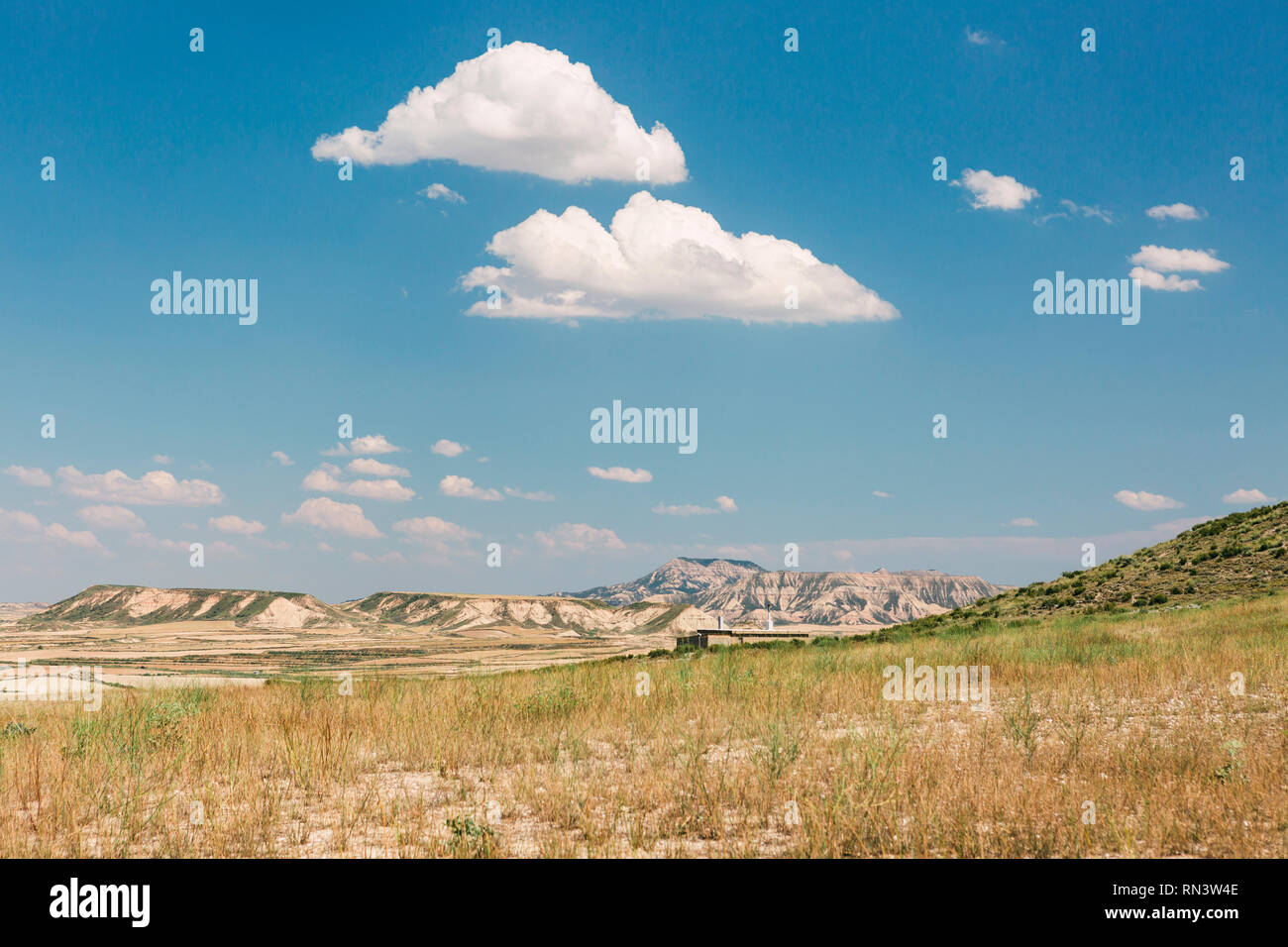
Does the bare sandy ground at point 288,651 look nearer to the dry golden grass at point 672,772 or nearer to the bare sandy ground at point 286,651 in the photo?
the bare sandy ground at point 286,651

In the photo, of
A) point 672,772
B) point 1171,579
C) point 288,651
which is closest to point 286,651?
point 288,651

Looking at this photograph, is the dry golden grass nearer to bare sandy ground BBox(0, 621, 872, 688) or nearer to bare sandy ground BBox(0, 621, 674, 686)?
bare sandy ground BBox(0, 621, 674, 686)

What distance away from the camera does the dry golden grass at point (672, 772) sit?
20.3ft

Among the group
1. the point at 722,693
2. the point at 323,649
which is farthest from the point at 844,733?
the point at 323,649

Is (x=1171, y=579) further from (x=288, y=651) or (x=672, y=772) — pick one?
(x=288, y=651)

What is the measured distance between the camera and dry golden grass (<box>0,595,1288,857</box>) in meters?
6.20

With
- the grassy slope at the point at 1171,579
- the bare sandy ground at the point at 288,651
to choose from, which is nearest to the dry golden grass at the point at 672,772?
the grassy slope at the point at 1171,579

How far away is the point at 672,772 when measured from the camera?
8188 mm

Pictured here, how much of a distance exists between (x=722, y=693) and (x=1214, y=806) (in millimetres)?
8019

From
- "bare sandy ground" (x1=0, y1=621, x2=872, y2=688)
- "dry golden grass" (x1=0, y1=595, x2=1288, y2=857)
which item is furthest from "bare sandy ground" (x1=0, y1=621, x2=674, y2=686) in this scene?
"dry golden grass" (x1=0, y1=595, x2=1288, y2=857)

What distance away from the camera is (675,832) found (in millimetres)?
6535

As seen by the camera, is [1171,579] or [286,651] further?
[286,651]
